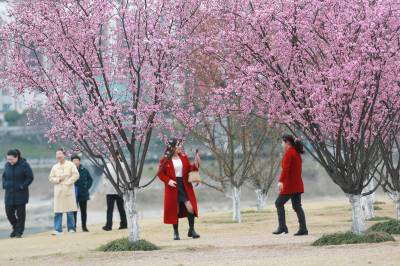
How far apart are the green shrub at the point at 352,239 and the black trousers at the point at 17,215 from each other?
8.51 metres

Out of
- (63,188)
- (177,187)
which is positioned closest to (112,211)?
(63,188)

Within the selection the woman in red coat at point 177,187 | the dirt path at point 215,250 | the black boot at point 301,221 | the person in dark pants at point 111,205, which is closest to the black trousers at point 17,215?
the dirt path at point 215,250

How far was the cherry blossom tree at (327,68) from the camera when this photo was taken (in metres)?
15.3

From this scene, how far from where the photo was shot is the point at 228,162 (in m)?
25.5

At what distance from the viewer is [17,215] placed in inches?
912

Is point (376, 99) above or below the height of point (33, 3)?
below

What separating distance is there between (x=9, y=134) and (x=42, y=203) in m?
47.3

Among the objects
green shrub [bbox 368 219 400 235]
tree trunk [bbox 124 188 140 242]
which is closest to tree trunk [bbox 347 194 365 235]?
green shrub [bbox 368 219 400 235]

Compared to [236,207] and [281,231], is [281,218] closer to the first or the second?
[281,231]

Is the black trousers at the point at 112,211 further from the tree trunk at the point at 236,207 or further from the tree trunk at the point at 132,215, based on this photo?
the tree trunk at the point at 132,215

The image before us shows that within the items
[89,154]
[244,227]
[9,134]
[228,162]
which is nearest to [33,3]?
[89,154]

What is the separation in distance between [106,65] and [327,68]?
3.41 metres

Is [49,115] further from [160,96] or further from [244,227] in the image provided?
[244,227]

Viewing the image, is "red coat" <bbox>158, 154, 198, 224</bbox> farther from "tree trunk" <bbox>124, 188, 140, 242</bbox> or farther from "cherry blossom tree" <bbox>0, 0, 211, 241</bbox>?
"tree trunk" <bbox>124, 188, 140, 242</bbox>
